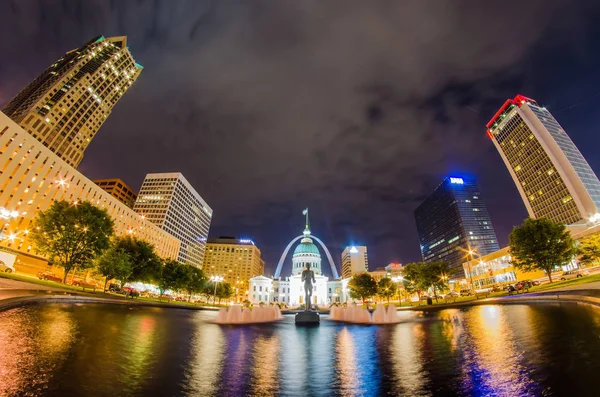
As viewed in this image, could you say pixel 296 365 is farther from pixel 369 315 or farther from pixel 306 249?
pixel 306 249

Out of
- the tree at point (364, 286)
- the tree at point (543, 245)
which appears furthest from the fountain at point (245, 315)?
the tree at point (364, 286)

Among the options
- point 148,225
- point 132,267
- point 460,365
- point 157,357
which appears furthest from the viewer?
point 148,225

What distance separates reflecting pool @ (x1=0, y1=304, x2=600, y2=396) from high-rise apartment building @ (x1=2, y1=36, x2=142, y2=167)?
128861 millimetres

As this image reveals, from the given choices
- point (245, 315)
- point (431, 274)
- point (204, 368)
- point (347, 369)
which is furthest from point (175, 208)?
point (347, 369)

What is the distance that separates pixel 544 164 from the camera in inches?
5108

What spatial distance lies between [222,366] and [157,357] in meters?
2.82

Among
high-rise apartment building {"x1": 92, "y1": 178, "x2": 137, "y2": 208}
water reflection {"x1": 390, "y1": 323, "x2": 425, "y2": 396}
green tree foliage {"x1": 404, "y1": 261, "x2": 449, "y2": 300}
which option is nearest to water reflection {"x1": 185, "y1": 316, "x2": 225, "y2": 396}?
water reflection {"x1": 390, "y1": 323, "x2": 425, "y2": 396}

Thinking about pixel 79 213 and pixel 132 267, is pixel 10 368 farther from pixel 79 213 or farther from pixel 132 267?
pixel 132 267

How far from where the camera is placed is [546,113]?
147 meters

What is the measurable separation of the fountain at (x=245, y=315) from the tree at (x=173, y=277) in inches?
1584

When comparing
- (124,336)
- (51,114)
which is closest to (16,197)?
(51,114)

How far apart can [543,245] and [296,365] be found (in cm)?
5829

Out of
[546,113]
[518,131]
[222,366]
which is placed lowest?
[222,366]

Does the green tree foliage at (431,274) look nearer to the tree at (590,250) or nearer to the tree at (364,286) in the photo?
the tree at (364,286)
